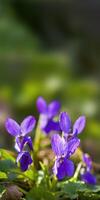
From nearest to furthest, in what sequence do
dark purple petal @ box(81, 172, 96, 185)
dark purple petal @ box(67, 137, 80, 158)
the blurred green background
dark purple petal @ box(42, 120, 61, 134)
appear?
dark purple petal @ box(67, 137, 80, 158), dark purple petal @ box(81, 172, 96, 185), dark purple petal @ box(42, 120, 61, 134), the blurred green background

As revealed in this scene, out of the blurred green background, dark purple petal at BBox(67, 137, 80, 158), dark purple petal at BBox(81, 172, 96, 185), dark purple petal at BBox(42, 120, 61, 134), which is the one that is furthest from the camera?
the blurred green background

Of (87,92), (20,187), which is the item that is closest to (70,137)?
(20,187)

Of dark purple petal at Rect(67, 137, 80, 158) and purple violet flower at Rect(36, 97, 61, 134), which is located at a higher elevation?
dark purple petal at Rect(67, 137, 80, 158)

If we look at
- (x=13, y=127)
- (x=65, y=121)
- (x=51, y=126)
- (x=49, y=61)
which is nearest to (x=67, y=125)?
(x=65, y=121)

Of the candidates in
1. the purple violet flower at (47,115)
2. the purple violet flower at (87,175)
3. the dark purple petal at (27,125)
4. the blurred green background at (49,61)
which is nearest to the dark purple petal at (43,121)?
the purple violet flower at (47,115)

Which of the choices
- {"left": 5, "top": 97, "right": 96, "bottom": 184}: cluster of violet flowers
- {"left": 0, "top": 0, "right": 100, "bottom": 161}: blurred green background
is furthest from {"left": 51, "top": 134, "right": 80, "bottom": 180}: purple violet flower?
{"left": 0, "top": 0, "right": 100, "bottom": 161}: blurred green background

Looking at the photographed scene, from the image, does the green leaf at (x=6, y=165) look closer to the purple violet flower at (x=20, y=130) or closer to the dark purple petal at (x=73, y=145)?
the purple violet flower at (x=20, y=130)

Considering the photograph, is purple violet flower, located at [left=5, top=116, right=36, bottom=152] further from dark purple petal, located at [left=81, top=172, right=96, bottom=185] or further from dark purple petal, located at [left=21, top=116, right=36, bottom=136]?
dark purple petal, located at [left=81, top=172, right=96, bottom=185]

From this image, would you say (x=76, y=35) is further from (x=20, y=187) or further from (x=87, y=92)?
(x=20, y=187)
